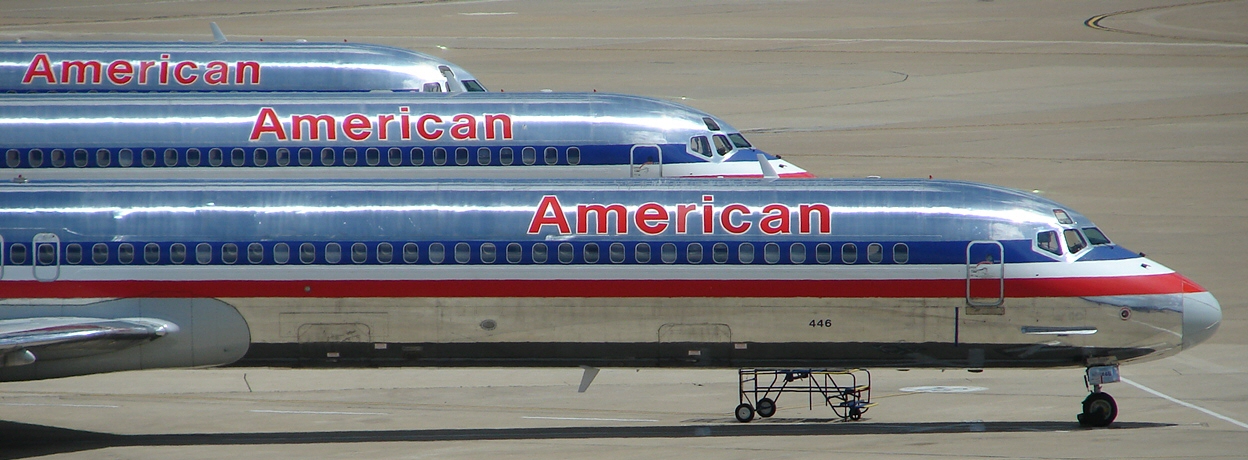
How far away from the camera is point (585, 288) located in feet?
80.6

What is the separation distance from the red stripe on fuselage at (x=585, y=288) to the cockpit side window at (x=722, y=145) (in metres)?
13.3

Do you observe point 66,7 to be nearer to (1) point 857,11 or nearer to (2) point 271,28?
(2) point 271,28

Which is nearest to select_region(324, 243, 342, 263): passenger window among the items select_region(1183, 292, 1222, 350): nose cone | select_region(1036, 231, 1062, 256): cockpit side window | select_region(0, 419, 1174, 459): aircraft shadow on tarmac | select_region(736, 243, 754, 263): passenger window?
select_region(0, 419, 1174, 459): aircraft shadow on tarmac

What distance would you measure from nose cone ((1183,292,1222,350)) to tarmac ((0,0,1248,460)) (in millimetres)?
1521

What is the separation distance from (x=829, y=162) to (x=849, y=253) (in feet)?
98.9

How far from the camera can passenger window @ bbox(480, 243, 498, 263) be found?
2459 centimetres

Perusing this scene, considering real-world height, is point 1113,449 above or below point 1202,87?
below

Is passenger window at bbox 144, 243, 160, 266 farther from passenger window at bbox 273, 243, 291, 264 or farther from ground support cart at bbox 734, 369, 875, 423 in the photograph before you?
ground support cart at bbox 734, 369, 875, 423

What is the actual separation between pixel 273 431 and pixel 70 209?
193 inches

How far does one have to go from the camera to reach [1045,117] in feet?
211

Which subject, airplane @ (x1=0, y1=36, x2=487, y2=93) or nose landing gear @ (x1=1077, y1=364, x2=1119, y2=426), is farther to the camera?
airplane @ (x1=0, y1=36, x2=487, y2=93)

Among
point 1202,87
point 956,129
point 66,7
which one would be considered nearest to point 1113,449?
point 956,129

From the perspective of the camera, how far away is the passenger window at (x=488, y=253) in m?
24.6

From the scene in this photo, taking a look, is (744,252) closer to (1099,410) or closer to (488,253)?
(488,253)
